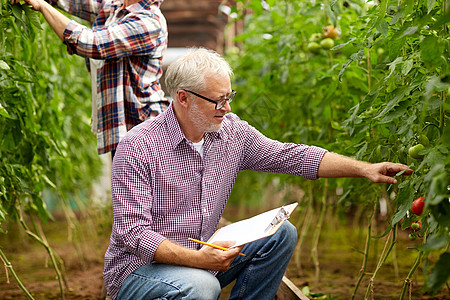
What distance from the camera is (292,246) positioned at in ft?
7.07

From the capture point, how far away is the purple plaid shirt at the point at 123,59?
2.28m

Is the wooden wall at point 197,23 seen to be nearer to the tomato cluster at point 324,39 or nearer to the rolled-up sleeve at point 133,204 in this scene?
the tomato cluster at point 324,39

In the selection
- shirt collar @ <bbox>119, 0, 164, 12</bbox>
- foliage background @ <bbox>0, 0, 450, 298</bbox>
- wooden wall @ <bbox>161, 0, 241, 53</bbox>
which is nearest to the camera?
foliage background @ <bbox>0, 0, 450, 298</bbox>

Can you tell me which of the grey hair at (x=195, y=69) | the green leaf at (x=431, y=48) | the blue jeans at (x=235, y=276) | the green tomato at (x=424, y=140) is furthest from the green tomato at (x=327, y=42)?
the green leaf at (x=431, y=48)

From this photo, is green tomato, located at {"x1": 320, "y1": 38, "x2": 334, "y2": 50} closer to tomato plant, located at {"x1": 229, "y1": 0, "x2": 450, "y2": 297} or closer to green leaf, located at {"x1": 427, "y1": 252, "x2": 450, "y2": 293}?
tomato plant, located at {"x1": 229, "y1": 0, "x2": 450, "y2": 297}

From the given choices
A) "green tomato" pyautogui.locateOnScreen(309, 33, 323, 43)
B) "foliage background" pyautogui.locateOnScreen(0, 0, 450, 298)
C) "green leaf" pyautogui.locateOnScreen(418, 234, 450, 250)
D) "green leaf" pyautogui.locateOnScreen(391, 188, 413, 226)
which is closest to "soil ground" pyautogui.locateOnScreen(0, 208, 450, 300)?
"foliage background" pyautogui.locateOnScreen(0, 0, 450, 298)

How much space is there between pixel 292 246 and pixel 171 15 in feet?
17.1

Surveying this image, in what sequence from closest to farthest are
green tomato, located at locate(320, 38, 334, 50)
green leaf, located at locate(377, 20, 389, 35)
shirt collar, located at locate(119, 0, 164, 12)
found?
green leaf, located at locate(377, 20, 389, 35)
shirt collar, located at locate(119, 0, 164, 12)
green tomato, located at locate(320, 38, 334, 50)

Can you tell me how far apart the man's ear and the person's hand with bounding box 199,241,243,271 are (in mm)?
494

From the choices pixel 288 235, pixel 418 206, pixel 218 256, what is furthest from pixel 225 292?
pixel 418 206

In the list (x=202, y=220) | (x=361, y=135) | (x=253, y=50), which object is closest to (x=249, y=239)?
(x=202, y=220)

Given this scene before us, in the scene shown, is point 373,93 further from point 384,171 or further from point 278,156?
point 278,156

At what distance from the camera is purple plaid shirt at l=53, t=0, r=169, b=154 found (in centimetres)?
228

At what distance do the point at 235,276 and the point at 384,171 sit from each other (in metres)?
0.69
